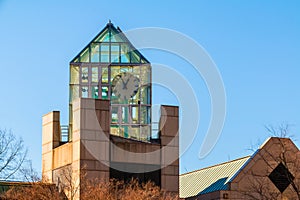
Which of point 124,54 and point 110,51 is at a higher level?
point 110,51

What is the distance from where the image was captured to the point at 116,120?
2443 inches

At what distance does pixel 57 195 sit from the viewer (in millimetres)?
54250

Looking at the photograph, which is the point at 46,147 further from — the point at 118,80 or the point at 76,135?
the point at 118,80

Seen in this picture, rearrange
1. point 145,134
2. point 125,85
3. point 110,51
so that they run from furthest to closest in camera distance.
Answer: point 110,51 < point 145,134 < point 125,85

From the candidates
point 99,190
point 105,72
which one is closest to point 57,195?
point 99,190

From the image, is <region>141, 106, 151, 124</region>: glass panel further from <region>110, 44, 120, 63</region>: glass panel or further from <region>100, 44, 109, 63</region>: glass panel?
<region>100, 44, 109, 63</region>: glass panel

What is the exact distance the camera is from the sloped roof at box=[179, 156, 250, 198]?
67.8 metres

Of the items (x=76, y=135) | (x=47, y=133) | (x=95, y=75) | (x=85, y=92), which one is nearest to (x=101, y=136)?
(x=76, y=135)

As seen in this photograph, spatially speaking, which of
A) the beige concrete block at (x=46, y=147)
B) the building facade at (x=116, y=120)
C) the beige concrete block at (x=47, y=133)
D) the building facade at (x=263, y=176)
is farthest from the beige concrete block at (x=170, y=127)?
the beige concrete block at (x=46, y=147)

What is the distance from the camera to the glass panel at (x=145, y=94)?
2472 inches

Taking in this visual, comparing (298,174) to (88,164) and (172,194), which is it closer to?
(172,194)

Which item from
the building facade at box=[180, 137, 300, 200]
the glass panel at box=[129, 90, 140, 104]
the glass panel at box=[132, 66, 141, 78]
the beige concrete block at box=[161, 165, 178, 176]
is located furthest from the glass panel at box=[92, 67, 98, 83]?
the building facade at box=[180, 137, 300, 200]

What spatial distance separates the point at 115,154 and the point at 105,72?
619 cm

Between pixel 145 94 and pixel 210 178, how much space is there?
12897 millimetres
